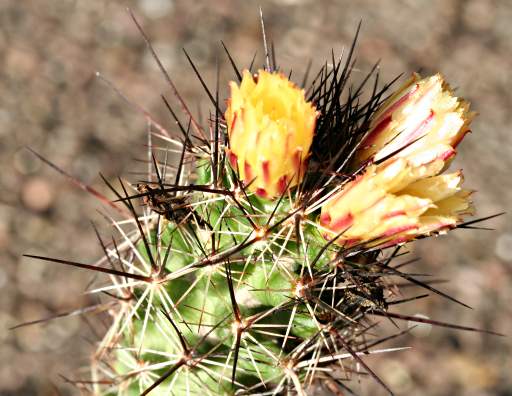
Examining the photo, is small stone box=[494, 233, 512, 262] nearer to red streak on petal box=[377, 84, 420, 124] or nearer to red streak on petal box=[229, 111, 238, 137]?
red streak on petal box=[377, 84, 420, 124]

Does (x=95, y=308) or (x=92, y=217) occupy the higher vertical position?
(x=92, y=217)

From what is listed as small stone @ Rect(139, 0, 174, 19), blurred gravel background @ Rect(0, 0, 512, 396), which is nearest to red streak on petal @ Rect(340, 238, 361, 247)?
blurred gravel background @ Rect(0, 0, 512, 396)

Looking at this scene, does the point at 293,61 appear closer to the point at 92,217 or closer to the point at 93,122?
the point at 93,122

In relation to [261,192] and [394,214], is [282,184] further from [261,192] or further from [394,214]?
[394,214]

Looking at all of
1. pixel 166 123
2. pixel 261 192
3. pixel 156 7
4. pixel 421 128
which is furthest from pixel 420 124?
pixel 156 7

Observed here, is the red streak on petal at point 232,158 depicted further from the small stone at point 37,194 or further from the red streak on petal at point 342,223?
the small stone at point 37,194

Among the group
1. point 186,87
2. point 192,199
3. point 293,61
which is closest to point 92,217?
point 186,87
